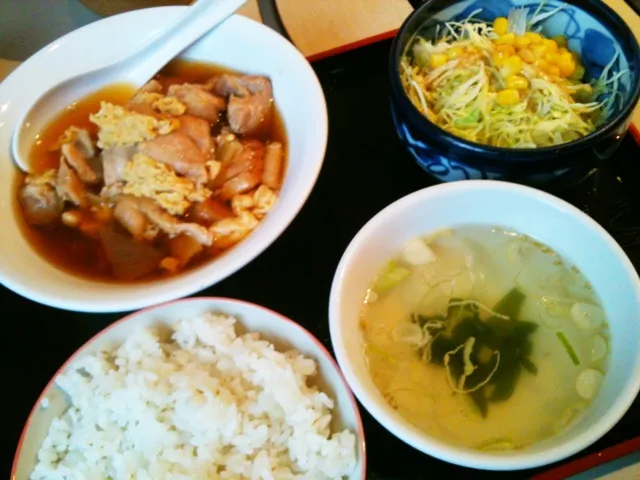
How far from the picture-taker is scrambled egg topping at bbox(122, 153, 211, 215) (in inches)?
55.6

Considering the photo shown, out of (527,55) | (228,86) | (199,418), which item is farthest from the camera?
(228,86)

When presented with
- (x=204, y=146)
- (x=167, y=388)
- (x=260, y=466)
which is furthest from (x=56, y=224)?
(x=260, y=466)

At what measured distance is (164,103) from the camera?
1549 millimetres

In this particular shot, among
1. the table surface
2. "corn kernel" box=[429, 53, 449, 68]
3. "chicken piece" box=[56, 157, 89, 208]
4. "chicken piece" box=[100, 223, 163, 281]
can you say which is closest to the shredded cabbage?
"corn kernel" box=[429, 53, 449, 68]

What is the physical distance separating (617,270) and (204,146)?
979 mm

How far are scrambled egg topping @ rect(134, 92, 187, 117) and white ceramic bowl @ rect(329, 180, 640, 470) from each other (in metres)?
0.66

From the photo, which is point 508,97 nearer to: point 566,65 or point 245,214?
point 566,65

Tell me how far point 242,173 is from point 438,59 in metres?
0.57

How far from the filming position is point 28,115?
154 centimetres

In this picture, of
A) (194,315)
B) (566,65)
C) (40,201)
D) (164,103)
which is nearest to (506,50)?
(566,65)

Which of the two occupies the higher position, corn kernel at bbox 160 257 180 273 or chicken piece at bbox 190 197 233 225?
chicken piece at bbox 190 197 233 225

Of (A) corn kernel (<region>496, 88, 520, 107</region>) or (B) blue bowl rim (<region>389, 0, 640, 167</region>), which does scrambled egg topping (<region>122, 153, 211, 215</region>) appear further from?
(A) corn kernel (<region>496, 88, 520, 107</region>)

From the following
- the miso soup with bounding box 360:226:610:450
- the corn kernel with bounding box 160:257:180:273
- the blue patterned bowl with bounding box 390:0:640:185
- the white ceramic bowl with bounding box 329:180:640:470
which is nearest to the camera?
the white ceramic bowl with bounding box 329:180:640:470

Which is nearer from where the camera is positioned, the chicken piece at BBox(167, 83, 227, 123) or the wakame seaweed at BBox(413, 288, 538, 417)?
the wakame seaweed at BBox(413, 288, 538, 417)
